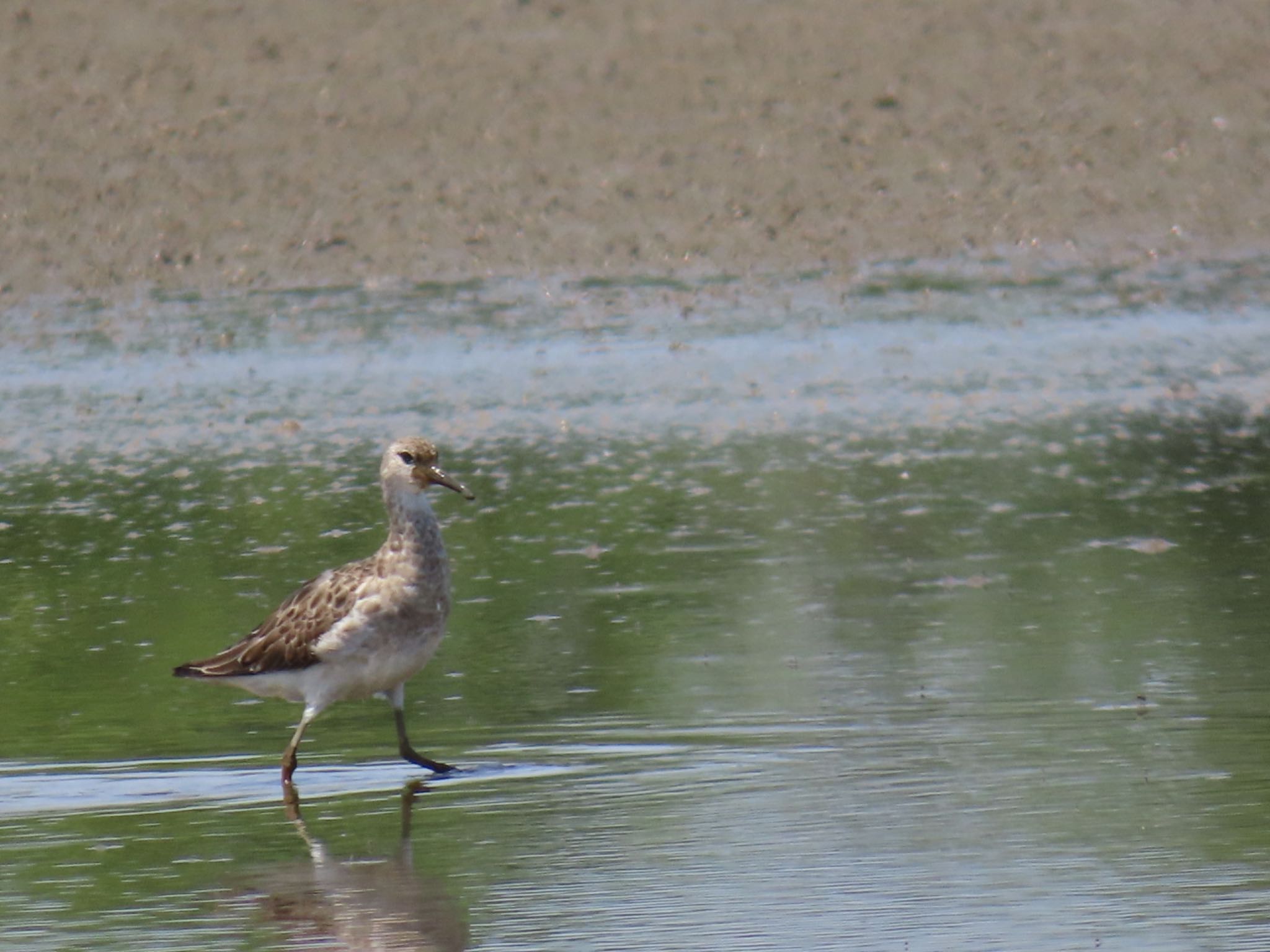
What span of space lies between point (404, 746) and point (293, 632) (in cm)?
63

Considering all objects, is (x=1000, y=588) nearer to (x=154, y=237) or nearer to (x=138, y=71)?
(x=154, y=237)

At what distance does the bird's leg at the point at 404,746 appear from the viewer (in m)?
8.24

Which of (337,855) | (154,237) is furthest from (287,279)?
(337,855)

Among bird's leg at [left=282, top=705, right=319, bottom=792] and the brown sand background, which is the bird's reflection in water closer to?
bird's leg at [left=282, top=705, right=319, bottom=792]

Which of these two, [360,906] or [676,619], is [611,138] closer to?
[676,619]

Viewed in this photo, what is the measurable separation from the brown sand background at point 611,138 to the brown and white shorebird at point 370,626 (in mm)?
11517

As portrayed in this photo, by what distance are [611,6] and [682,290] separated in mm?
5324

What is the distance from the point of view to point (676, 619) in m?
10.5

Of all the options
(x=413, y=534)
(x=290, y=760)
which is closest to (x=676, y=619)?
(x=413, y=534)

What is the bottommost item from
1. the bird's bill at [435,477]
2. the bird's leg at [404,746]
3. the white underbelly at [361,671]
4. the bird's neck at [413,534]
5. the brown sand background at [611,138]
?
the bird's leg at [404,746]

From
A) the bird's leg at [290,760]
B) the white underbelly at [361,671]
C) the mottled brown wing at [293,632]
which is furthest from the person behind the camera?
the mottled brown wing at [293,632]

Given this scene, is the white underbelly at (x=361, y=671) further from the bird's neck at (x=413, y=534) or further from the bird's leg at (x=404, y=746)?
the bird's neck at (x=413, y=534)

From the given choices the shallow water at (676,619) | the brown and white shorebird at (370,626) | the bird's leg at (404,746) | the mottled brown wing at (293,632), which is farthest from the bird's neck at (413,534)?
the shallow water at (676,619)

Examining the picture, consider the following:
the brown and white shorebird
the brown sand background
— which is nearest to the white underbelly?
the brown and white shorebird
